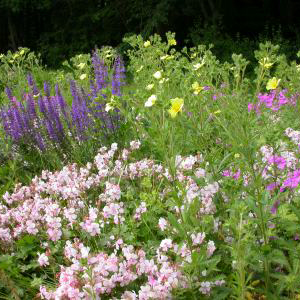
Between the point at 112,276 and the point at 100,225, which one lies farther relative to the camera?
the point at 100,225

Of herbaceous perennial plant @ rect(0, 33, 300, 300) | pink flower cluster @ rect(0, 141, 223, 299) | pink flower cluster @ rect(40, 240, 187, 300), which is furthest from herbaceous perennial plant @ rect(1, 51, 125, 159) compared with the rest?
pink flower cluster @ rect(40, 240, 187, 300)

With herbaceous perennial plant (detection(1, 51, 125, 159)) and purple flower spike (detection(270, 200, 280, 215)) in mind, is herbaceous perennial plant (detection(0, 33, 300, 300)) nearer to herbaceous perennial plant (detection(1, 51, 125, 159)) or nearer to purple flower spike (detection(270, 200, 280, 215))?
purple flower spike (detection(270, 200, 280, 215))

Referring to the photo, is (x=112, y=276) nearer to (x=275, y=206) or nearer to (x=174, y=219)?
(x=174, y=219)

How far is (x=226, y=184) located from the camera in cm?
220

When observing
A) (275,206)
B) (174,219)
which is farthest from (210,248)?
(275,206)

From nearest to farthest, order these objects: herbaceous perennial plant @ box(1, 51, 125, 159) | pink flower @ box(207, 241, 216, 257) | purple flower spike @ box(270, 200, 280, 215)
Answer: pink flower @ box(207, 241, 216, 257) → purple flower spike @ box(270, 200, 280, 215) → herbaceous perennial plant @ box(1, 51, 125, 159)

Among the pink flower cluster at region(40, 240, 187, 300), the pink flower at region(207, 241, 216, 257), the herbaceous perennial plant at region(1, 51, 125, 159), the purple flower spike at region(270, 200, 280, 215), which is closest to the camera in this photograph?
the pink flower cluster at region(40, 240, 187, 300)

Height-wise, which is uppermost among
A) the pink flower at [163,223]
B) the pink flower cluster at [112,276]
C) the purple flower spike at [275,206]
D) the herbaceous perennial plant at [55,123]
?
the herbaceous perennial plant at [55,123]

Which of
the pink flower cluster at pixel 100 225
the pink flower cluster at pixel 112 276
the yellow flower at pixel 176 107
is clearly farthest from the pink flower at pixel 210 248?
the yellow flower at pixel 176 107

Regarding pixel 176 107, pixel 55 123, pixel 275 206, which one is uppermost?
pixel 55 123

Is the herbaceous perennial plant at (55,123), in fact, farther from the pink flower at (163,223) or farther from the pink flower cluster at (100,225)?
the pink flower at (163,223)

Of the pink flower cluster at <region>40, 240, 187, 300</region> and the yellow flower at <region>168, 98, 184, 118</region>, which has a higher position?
the yellow flower at <region>168, 98, 184, 118</region>

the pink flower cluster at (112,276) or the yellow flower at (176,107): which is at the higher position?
the yellow flower at (176,107)

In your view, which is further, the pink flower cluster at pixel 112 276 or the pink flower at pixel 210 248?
the pink flower at pixel 210 248
